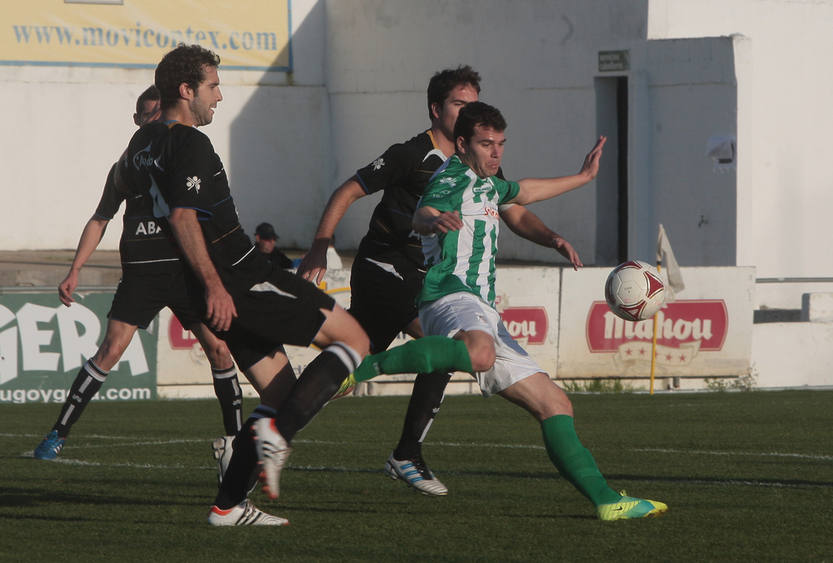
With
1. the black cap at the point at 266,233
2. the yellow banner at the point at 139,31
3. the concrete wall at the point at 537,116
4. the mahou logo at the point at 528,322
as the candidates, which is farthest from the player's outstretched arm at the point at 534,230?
the yellow banner at the point at 139,31

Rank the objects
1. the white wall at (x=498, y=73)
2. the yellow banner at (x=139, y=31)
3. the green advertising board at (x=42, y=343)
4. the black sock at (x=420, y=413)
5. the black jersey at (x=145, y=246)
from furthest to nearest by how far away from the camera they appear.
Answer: the yellow banner at (x=139, y=31) < the white wall at (x=498, y=73) < the green advertising board at (x=42, y=343) < the black jersey at (x=145, y=246) < the black sock at (x=420, y=413)

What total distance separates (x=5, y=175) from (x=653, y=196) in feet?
39.0

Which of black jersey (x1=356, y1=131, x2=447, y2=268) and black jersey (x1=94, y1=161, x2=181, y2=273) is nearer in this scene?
black jersey (x1=356, y1=131, x2=447, y2=268)

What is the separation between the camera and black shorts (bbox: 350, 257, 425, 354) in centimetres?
700

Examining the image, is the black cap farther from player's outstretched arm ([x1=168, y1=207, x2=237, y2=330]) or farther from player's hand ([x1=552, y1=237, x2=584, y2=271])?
player's outstretched arm ([x1=168, y1=207, x2=237, y2=330])

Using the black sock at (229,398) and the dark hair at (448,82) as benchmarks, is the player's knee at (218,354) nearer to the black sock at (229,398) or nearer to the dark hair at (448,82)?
the black sock at (229,398)

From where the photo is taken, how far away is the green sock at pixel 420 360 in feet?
18.8

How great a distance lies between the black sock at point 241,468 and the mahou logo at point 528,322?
9605 mm

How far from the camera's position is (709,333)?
15797 millimetres

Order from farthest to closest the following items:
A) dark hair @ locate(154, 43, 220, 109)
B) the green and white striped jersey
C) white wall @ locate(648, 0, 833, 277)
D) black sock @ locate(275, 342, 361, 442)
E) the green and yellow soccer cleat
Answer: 1. white wall @ locate(648, 0, 833, 277)
2. the green and white striped jersey
3. dark hair @ locate(154, 43, 220, 109)
4. the green and yellow soccer cleat
5. black sock @ locate(275, 342, 361, 442)

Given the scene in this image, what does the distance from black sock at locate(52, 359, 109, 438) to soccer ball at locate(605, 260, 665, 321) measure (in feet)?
10.2

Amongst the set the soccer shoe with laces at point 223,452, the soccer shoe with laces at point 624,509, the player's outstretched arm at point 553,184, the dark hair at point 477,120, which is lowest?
the soccer shoe with laces at point 624,509

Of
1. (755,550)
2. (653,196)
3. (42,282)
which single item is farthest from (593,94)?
(755,550)

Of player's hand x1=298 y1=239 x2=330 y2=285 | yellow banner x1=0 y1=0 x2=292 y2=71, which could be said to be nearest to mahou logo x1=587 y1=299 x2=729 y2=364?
player's hand x1=298 y1=239 x2=330 y2=285
